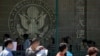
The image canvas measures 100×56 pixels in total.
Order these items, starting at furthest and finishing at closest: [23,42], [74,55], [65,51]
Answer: [23,42], [74,55], [65,51]

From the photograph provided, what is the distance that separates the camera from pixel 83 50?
14.2m

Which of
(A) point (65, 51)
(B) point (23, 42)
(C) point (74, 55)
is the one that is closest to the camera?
(A) point (65, 51)

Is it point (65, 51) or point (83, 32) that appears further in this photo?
point (83, 32)

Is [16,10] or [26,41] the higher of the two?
[16,10]

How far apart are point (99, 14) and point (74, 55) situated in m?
2.24

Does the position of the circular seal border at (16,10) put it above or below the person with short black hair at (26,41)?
above

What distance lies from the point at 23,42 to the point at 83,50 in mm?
2046

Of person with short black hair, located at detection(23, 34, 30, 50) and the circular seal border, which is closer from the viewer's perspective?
person with short black hair, located at detection(23, 34, 30, 50)

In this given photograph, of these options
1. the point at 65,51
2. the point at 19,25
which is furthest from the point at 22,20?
the point at 65,51

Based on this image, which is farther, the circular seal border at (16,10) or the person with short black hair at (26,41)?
the circular seal border at (16,10)

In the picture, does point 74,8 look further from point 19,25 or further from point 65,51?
Answer: point 65,51

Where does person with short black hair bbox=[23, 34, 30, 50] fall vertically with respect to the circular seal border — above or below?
below

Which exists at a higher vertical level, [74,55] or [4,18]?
[4,18]

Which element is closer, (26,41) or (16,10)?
(26,41)
